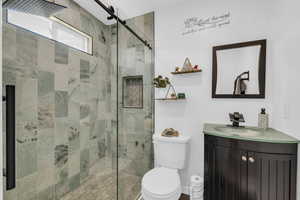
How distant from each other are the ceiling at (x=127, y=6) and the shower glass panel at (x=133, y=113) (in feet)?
0.46

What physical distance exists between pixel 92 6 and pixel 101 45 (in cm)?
52

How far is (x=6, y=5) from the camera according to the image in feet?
3.64

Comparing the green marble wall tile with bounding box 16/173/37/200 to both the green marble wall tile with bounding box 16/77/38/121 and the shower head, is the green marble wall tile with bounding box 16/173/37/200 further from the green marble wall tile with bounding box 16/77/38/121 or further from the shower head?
the shower head

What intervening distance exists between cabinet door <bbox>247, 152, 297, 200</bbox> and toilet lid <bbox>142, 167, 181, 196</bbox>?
64 centimetres

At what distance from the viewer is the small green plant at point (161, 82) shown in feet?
6.41

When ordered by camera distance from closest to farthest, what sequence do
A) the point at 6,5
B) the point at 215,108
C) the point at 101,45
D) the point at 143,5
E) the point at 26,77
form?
the point at 6,5
the point at 26,77
the point at 215,108
the point at 143,5
the point at 101,45

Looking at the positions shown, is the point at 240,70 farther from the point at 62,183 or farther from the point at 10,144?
the point at 62,183

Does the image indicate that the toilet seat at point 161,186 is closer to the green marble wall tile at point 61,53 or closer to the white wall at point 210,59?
the white wall at point 210,59

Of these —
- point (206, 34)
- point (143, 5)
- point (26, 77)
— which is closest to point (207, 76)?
point (206, 34)

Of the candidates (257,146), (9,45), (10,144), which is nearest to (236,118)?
(257,146)

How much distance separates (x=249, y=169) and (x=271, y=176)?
0.49 ft

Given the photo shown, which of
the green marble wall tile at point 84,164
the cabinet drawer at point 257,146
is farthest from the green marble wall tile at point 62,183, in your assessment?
the cabinet drawer at point 257,146

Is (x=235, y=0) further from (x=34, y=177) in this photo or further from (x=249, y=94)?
(x=34, y=177)

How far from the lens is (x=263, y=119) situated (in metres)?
1.54
